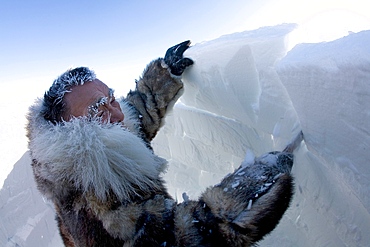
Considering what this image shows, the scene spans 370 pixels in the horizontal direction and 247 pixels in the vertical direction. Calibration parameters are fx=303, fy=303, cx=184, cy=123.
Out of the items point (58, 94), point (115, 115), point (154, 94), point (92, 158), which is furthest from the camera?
point (154, 94)

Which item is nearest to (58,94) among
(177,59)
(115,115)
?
(115,115)

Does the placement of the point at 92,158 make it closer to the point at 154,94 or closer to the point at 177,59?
the point at 154,94

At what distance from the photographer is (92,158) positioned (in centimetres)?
99

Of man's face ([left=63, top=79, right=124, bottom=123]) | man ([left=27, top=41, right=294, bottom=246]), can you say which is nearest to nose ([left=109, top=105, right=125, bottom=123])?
man's face ([left=63, top=79, right=124, bottom=123])

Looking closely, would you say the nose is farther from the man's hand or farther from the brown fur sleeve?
the man's hand

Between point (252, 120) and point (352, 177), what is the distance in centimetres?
67

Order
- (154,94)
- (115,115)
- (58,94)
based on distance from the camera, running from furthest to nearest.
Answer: (154,94) < (115,115) < (58,94)

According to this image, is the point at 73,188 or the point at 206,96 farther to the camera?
the point at 206,96

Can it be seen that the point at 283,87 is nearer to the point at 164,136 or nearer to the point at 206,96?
the point at 206,96

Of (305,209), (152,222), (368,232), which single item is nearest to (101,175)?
(152,222)

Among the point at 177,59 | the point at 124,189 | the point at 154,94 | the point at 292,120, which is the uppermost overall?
the point at 177,59

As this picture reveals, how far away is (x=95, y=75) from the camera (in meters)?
1.28

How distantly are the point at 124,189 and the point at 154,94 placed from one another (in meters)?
0.84

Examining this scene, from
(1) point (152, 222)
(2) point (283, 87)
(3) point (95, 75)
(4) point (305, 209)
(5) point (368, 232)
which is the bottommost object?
(4) point (305, 209)
